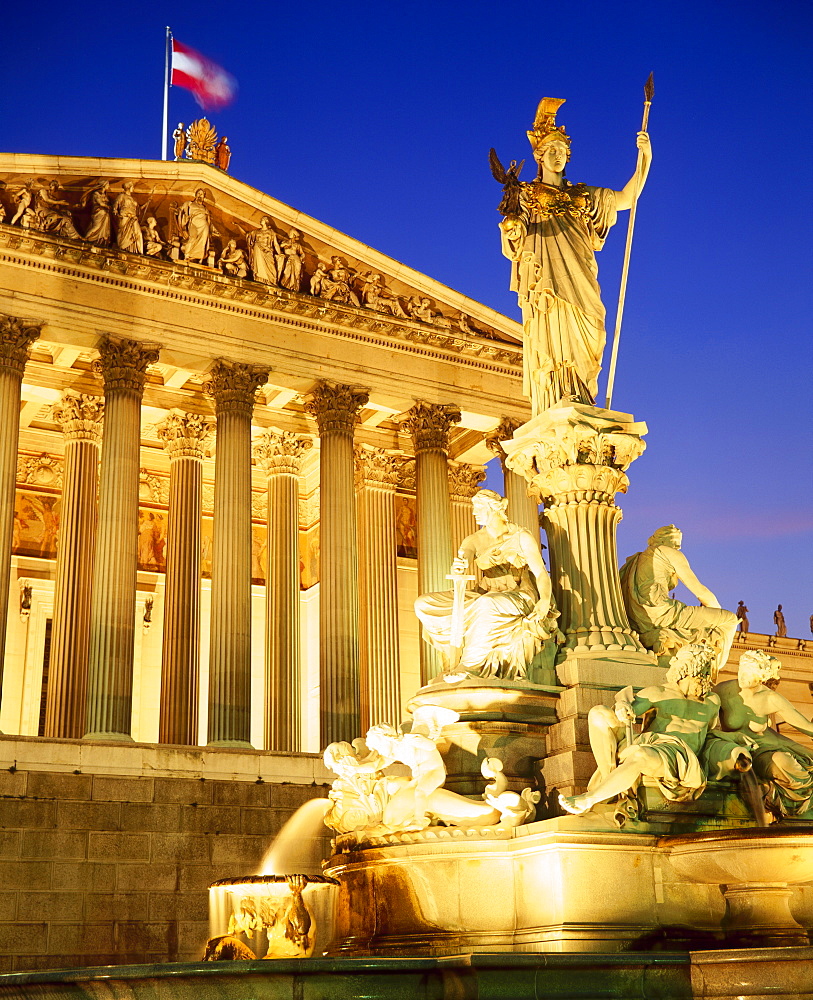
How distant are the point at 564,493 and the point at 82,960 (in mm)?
16956

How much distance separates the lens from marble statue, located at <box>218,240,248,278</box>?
3550 centimetres

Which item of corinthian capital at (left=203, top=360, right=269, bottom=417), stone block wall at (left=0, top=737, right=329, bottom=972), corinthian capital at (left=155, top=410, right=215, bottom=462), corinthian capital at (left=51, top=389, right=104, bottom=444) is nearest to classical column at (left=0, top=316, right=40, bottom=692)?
corinthian capital at (left=51, top=389, right=104, bottom=444)

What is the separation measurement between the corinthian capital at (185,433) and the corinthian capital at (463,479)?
8.12 meters

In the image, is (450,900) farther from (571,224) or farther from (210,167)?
(210,167)

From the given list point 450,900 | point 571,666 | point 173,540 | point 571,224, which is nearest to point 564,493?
point 571,666

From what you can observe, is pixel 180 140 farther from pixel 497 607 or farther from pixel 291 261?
pixel 497 607

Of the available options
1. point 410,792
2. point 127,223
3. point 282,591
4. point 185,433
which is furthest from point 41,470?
point 410,792

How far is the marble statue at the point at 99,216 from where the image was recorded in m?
33.7

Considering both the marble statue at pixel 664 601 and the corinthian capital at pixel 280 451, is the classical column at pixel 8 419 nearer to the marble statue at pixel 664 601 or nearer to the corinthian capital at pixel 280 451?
the corinthian capital at pixel 280 451

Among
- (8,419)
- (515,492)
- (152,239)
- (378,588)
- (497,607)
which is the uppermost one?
(152,239)

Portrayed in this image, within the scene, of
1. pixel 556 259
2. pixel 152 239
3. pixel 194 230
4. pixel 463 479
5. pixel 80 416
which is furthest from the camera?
pixel 463 479

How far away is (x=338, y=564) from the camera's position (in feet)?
112

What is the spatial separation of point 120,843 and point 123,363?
39.9 feet

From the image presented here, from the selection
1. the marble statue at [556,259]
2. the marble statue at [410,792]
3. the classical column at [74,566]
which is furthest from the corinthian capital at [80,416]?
the marble statue at [410,792]
